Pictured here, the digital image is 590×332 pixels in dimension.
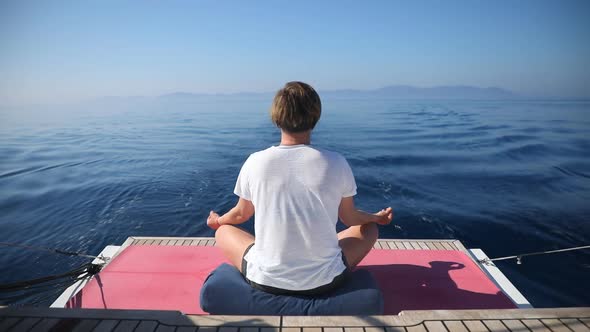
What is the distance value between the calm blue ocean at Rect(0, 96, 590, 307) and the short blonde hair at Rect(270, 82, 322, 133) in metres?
5.22

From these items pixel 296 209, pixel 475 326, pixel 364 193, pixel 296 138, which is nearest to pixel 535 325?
pixel 475 326

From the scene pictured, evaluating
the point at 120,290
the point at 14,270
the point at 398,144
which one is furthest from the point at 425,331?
the point at 398,144

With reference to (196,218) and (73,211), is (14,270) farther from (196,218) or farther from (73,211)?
(196,218)

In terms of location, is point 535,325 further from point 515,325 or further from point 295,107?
point 295,107

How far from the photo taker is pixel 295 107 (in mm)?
1583

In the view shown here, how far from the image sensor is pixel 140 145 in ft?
53.1

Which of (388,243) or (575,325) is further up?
(575,325)

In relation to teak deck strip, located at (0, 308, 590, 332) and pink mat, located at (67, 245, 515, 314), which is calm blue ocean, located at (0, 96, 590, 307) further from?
teak deck strip, located at (0, 308, 590, 332)

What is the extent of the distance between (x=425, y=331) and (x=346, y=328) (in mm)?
462

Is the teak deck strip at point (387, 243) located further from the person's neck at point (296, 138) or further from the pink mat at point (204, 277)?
the person's neck at point (296, 138)

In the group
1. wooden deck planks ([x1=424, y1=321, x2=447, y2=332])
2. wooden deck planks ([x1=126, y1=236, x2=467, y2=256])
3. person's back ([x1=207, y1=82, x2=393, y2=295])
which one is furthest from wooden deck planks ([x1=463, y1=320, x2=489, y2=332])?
wooden deck planks ([x1=126, y1=236, x2=467, y2=256])

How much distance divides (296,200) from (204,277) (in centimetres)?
209

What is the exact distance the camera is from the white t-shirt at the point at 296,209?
1.59 meters

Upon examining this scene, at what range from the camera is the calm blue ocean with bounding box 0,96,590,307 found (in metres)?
5.84
